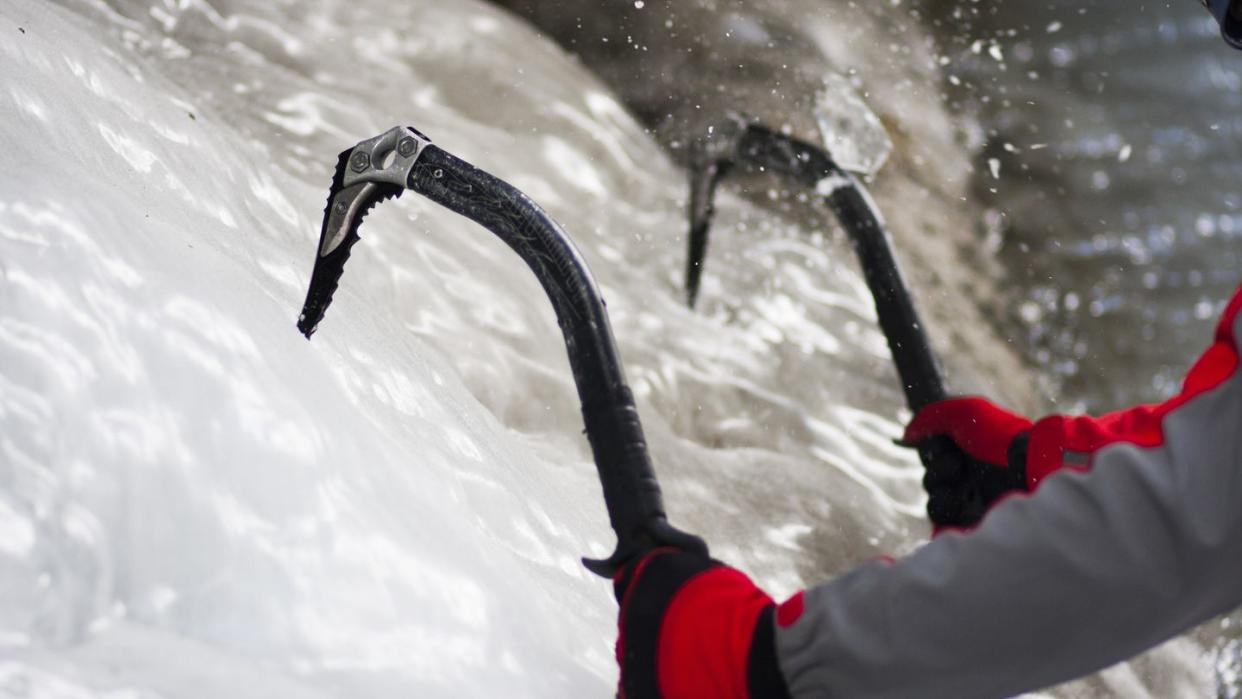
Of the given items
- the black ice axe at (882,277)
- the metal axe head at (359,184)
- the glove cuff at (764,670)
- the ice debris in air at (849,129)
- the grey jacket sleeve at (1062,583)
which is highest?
the ice debris in air at (849,129)

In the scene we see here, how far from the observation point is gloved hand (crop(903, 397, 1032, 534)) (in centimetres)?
90

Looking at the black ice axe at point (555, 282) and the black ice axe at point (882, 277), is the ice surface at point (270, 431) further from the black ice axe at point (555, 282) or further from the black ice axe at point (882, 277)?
the black ice axe at point (882, 277)

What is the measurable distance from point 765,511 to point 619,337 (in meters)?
0.32

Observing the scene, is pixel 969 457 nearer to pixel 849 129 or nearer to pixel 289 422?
pixel 289 422

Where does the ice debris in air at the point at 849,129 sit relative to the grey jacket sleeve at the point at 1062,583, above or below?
above

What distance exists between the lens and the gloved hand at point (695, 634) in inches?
19.9

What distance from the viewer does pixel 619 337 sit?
4.78ft

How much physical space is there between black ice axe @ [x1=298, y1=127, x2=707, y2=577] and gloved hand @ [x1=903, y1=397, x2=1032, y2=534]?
382mm

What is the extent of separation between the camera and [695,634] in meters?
0.53

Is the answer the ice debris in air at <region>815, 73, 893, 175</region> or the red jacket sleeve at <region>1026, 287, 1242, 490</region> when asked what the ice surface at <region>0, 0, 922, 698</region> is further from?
the ice debris in air at <region>815, 73, 893, 175</region>

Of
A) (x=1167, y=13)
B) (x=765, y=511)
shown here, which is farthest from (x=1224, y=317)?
(x=1167, y=13)

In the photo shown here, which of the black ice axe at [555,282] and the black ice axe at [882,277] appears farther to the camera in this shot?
the black ice axe at [882,277]

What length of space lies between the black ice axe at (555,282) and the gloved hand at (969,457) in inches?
15.0

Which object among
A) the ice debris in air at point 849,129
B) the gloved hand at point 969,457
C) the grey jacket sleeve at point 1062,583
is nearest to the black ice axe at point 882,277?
the gloved hand at point 969,457
